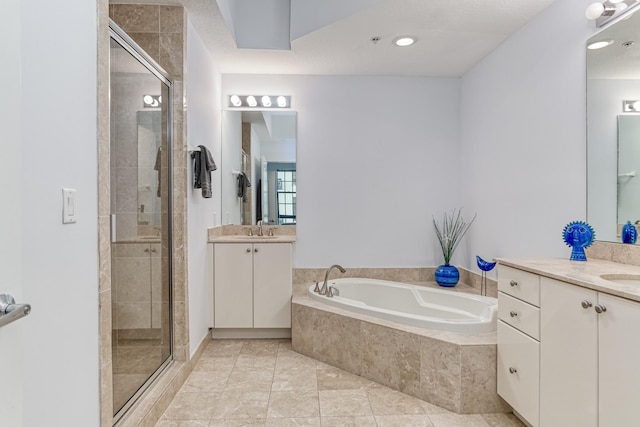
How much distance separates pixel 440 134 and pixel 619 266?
2.18 metres

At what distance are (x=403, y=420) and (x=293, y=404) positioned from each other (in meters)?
Answer: 0.64

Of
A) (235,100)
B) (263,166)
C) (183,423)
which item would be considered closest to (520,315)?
(183,423)

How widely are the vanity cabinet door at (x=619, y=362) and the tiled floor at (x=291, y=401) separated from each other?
0.83m

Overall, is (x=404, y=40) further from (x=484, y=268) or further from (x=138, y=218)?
(x=138, y=218)

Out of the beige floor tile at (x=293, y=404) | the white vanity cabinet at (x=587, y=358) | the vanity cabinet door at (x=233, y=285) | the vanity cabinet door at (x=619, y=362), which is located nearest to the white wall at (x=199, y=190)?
the vanity cabinet door at (x=233, y=285)

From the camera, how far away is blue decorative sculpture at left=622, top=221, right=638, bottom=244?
1681mm

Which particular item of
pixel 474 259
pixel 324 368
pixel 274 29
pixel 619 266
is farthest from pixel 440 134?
pixel 324 368

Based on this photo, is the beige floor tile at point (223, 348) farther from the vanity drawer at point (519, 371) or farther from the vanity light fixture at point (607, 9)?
the vanity light fixture at point (607, 9)

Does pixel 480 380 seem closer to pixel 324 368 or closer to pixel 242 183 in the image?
pixel 324 368

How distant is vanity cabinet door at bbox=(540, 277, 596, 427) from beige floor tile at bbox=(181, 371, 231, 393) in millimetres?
1865

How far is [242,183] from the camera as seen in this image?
3537mm
